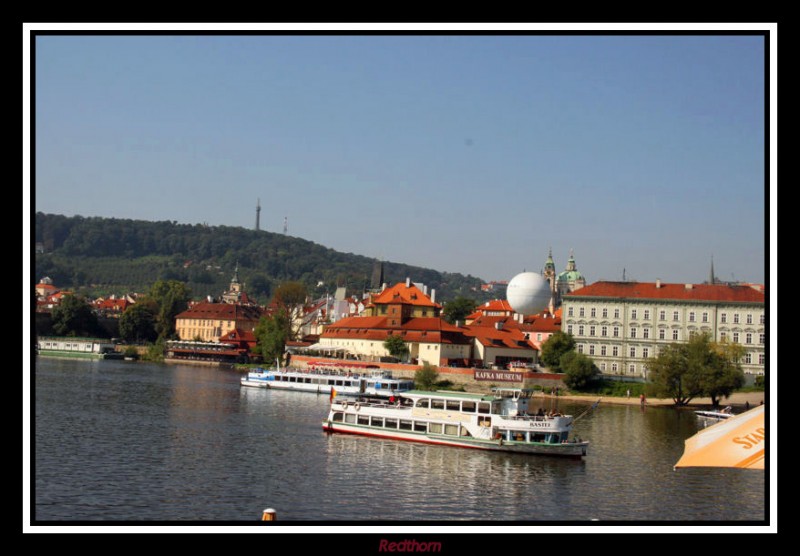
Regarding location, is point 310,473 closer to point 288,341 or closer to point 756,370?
point 756,370

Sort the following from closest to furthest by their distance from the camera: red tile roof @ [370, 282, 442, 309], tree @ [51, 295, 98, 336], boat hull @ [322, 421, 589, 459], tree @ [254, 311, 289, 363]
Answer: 1. boat hull @ [322, 421, 589, 459]
2. red tile roof @ [370, 282, 442, 309]
3. tree @ [254, 311, 289, 363]
4. tree @ [51, 295, 98, 336]

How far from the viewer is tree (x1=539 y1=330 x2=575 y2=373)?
76.0 metres

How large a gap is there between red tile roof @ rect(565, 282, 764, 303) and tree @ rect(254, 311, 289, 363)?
30.1 meters

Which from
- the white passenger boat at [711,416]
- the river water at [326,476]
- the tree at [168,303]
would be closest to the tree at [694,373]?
the white passenger boat at [711,416]

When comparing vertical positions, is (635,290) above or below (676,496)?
above

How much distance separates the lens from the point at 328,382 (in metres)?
73.0

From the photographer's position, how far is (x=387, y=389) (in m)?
70.1

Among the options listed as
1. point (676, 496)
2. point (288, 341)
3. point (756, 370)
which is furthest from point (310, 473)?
point (288, 341)

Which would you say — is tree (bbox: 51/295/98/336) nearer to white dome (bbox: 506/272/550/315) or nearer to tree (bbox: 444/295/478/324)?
tree (bbox: 444/295/478/324)

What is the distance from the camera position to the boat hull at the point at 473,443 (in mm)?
37188

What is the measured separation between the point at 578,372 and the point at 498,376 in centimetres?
628

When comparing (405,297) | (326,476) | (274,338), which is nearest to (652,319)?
(405,297)

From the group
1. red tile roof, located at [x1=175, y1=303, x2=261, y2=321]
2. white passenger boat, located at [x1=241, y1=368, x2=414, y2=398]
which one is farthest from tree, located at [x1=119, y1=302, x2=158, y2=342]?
white passenger boat, located at [x1=241, y1=368, x2=414, y2=398]
